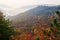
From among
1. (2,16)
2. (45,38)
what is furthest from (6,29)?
(45,38)

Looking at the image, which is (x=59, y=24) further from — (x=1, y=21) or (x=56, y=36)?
(x=1, y=21)

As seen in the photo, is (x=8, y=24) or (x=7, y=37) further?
(x=8, y=24)

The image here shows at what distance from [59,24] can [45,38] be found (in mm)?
1616

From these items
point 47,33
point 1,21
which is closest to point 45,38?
point 47,33

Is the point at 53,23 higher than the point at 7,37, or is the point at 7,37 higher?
the point at 53,23

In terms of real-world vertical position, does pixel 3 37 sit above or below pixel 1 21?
below

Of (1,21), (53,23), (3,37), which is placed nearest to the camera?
(53,23)

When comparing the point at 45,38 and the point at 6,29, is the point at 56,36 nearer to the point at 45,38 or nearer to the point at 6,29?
the point at 45,38

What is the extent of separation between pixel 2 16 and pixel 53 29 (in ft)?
34.9

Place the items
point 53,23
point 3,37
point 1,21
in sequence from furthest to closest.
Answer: point 1,21 < point 3,37 < point 53,23

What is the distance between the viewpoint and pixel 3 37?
2305 cm

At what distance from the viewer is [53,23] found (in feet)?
54.8

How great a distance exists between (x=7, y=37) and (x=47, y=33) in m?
7.76

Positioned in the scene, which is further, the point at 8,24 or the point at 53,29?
the point at 8,24
